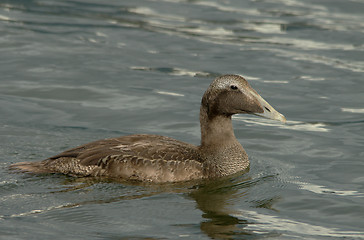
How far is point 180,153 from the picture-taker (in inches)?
416

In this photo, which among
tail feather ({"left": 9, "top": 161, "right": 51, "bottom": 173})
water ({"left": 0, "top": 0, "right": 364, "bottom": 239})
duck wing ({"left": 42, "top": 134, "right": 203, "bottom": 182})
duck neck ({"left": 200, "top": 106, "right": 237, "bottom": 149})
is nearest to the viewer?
water ({"left": 0, "top": 0, "right": 364, "bottom": 239})

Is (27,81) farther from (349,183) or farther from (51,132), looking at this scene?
(349,183)

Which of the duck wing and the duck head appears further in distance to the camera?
the duck head

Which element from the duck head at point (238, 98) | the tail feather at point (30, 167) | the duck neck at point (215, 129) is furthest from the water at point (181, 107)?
the duck head at point (238, 98)

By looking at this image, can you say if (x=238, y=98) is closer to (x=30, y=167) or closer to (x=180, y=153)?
(x=180, y=153)

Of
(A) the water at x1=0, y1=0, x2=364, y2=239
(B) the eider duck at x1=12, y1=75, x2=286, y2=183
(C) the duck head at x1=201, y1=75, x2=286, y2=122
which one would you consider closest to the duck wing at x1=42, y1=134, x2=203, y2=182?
(B) the eider duck at x1=12, y1=75, x2=286, y2=183

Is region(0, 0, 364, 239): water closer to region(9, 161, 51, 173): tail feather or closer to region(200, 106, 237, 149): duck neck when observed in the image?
region(9, 161, 51, 173): tail feather

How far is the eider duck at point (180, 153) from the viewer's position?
10.4m

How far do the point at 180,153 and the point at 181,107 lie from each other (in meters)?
3.89

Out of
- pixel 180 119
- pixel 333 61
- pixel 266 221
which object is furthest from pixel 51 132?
pixel 333 61

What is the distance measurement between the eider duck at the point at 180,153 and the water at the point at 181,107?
194 mm

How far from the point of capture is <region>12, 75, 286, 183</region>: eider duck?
34.1 ft

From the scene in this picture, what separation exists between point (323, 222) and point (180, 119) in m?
4.92

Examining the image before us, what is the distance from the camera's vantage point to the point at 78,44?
1841 centimetres
